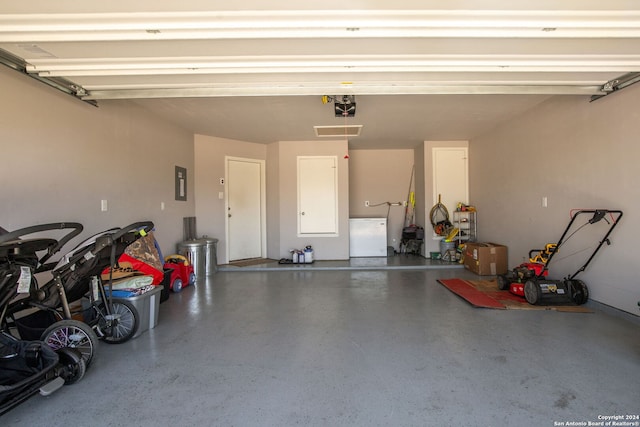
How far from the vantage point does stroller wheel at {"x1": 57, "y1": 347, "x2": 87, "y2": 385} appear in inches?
80.0

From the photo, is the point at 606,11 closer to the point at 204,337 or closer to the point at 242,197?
the point at 204,337

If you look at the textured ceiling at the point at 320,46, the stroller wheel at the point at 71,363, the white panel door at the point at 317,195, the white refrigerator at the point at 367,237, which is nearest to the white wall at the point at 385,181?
the white refrigerator at the point at 367,237

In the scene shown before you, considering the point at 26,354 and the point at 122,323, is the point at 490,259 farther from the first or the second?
the point at 26,354

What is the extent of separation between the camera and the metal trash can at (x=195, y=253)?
516 centimetres

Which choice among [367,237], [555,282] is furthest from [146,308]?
[367,237]

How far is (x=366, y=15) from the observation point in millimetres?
2016

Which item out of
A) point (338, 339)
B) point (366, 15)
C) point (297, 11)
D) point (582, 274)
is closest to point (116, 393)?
point (338, 339)

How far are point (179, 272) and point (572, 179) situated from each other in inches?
213

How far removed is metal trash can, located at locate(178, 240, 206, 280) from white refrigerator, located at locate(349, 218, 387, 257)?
3241 millimetres

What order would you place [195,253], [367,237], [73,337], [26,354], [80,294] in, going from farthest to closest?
[367,237], [195,253], [80,294], [73,337], [26,354]

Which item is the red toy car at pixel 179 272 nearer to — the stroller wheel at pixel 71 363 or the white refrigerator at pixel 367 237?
the stroller wheel at pixel 71 363

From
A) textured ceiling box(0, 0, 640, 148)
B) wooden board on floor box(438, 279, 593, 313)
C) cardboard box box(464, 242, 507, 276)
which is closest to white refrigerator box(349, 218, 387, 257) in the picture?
cardboard box box(464, 242, 507, 276)

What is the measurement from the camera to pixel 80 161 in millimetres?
3311

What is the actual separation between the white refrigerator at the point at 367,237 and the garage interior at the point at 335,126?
172 centimetres
